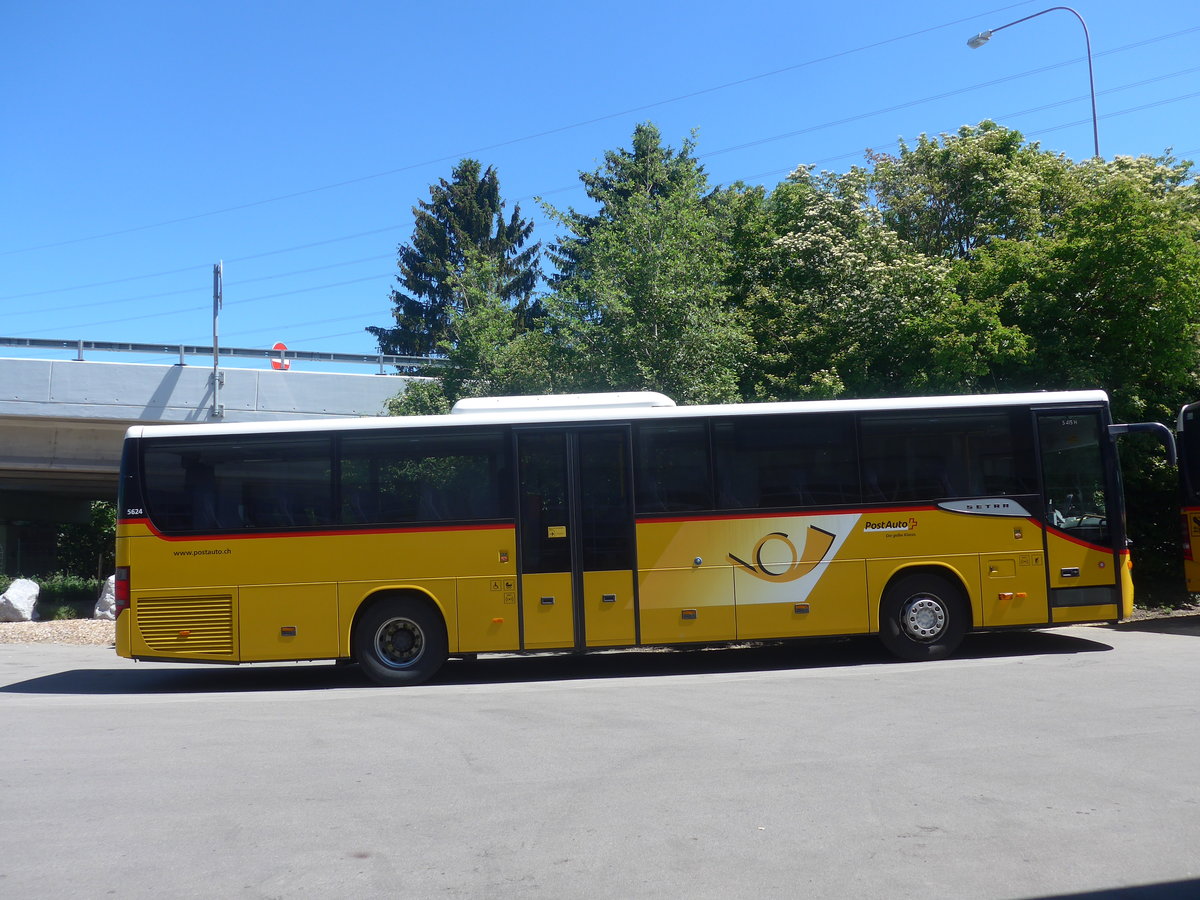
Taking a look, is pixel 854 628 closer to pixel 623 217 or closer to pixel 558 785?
pixel 558 785

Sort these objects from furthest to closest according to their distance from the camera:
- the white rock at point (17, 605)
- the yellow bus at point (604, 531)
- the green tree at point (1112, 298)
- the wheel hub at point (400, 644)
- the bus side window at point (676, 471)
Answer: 1. the white rock at point (17, 605)
2. the green tree at point (1112, 298)
3. the bus side window at point (676, 471)
4. the wheel hub at point (400, 644)
5. the yellow bus at point (604, 531)

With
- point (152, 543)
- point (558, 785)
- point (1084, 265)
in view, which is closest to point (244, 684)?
point (152, 543)

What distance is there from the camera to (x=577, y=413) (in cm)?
1248

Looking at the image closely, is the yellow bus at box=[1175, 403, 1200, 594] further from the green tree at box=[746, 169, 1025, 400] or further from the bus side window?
the bus side window

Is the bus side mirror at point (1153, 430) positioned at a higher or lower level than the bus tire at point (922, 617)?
higher

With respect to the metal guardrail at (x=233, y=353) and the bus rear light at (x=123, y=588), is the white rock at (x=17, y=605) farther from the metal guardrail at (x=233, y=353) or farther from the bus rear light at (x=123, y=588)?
the bus rear light at (x=123, y=588)

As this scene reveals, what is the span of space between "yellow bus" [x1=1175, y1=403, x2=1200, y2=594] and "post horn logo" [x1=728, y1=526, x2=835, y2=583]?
6.51m

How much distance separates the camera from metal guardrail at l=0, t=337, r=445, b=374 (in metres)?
25.5

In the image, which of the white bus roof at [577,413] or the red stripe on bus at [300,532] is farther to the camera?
the white bus roof at [577,413]

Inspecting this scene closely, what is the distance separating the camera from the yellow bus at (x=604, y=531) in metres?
12.1

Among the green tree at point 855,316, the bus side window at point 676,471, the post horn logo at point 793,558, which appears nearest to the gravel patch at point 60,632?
the bus side window at point 676,471

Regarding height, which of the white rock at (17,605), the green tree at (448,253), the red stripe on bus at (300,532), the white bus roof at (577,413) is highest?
the green tree at (448,253)

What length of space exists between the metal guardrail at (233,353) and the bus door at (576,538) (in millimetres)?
11091

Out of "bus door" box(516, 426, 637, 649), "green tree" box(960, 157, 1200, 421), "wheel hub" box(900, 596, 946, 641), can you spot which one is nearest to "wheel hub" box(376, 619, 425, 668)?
"bus door" box(516, 426, 637, 649)
